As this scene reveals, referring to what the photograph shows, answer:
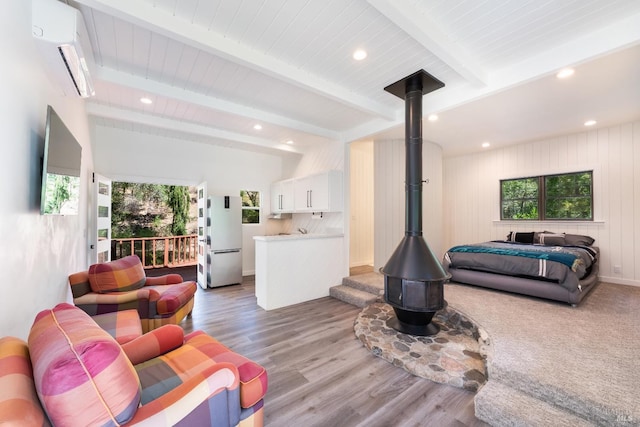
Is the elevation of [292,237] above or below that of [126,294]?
above

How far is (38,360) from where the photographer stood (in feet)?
3.00

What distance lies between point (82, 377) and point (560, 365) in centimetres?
286

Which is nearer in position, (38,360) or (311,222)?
(38,360)

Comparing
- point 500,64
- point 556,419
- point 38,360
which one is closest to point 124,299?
point 38,360

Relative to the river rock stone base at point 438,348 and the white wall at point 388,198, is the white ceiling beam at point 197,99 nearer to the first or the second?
the white wall at point 388,198

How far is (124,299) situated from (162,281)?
77 centimetres

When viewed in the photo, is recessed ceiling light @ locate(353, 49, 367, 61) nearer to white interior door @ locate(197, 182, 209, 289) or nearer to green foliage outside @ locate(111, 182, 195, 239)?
white interior door @ locate(197, 182, 209, 289)

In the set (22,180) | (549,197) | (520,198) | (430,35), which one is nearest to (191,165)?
(22,180)

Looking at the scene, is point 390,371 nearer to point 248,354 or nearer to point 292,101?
point 248,354

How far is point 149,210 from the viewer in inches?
342

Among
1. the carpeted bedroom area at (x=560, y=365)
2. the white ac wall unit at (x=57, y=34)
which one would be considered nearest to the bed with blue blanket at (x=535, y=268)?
the carpeted bedroom area at (x=560, y=365)

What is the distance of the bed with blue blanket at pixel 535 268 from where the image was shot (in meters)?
3.18

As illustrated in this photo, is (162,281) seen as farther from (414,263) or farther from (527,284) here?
(527,284)

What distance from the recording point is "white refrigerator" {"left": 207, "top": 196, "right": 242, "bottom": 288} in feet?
16.0
